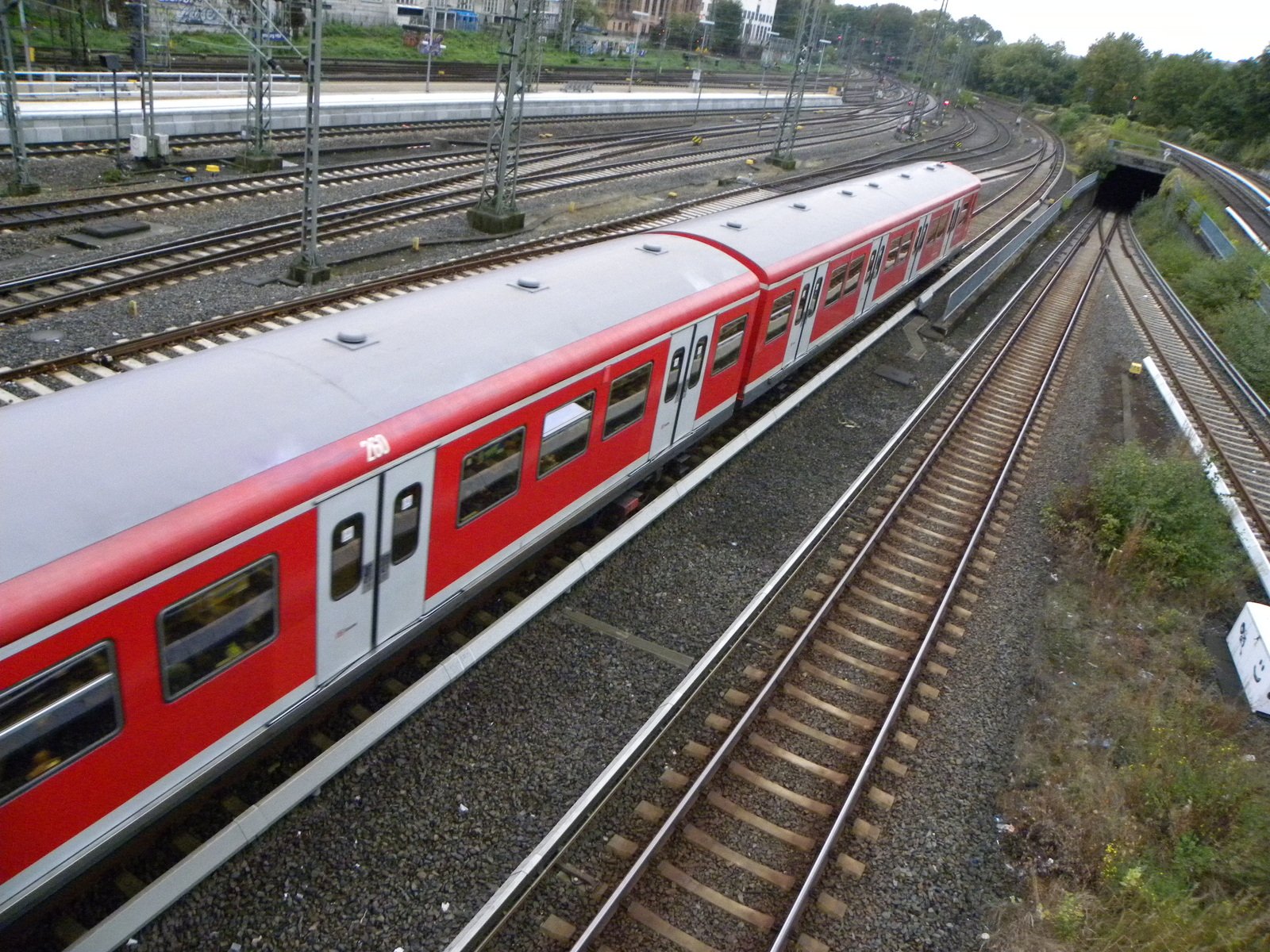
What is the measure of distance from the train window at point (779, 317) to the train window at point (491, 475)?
5.86 meters

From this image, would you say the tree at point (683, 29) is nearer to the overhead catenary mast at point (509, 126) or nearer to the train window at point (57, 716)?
the overhead catenary mast at point (509, 126)

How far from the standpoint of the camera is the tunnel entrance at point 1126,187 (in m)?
54.1

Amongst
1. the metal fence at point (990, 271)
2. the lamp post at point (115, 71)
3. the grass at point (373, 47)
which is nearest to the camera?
the metal fence at point (990, 271)

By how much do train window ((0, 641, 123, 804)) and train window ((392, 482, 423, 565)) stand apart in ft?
7.48

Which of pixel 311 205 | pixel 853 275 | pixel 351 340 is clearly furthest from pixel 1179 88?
pixel 351 340

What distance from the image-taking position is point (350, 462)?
6328 millimetres

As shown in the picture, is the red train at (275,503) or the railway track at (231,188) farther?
the railway track at (231,188)

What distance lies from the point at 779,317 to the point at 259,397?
8.53 metres

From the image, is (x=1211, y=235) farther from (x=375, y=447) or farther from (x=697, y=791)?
(x=375, y=447)

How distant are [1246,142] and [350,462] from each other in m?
76.9

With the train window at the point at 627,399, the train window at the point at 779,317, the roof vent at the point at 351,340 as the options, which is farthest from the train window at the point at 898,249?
the roof vent at the point at 351,340

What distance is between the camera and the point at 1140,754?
27.8 feet

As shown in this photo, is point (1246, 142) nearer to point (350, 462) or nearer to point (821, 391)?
point (821, 391)

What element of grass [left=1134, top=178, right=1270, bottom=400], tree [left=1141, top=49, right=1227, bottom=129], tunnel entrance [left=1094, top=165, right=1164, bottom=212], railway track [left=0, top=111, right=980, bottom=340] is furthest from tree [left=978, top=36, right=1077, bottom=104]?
railway track [left=0, top=111, right=980, bottom=340]
